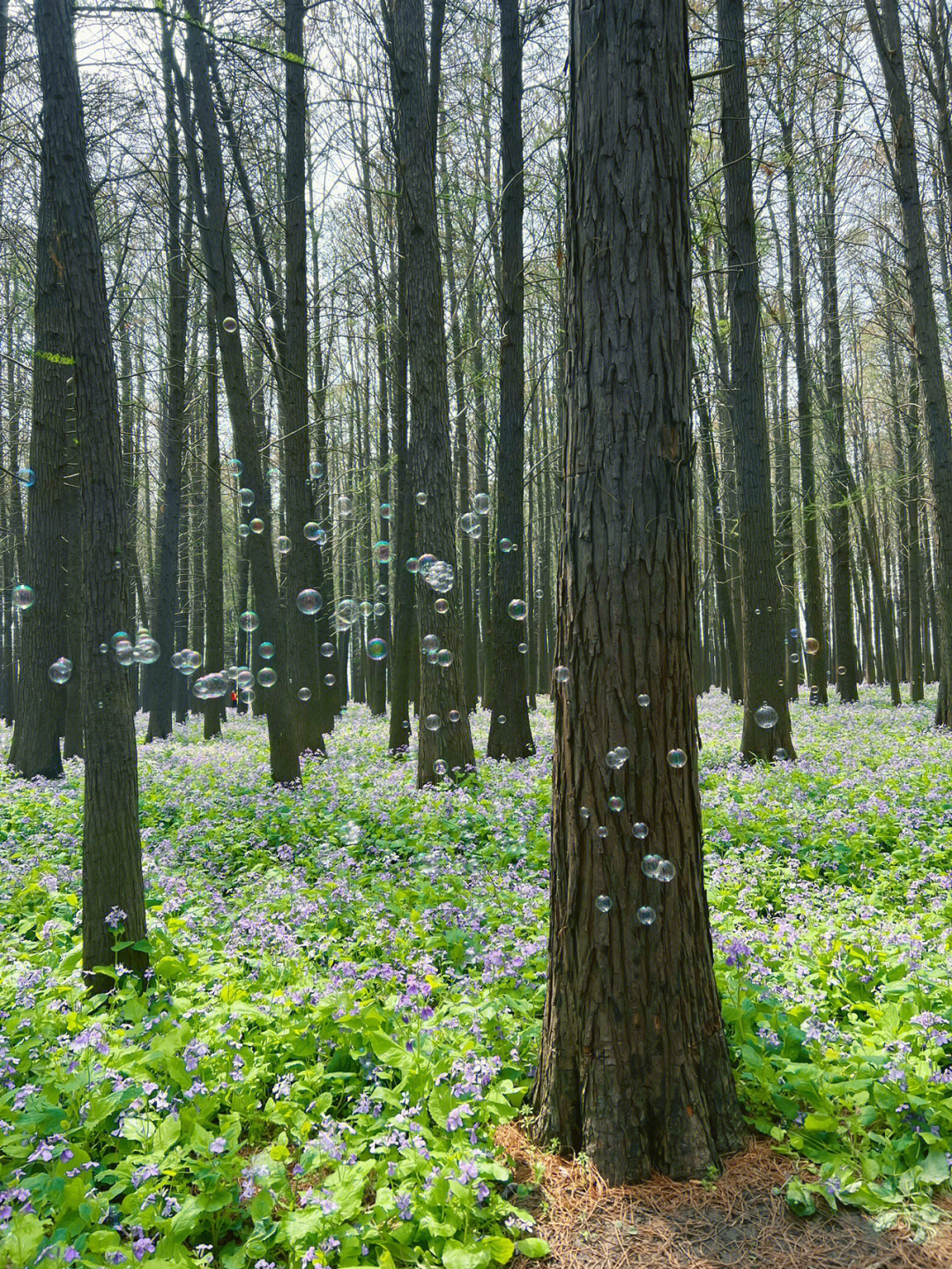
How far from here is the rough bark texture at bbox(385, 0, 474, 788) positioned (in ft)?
28.2

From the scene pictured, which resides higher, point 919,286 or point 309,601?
point 919,286

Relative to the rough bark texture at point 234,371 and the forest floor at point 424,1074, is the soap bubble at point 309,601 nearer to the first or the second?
the rough bark texture at point 234,371

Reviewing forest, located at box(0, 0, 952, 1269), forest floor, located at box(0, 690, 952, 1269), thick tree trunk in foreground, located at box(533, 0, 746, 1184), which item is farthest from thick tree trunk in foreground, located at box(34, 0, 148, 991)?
thick tree trunk in foreground, located at box(533, 0, 746, 1184)

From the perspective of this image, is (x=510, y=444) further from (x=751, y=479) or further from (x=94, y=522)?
(x=94, y=522)

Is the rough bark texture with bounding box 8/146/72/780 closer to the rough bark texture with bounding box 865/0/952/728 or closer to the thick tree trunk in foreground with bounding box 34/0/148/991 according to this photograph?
the thick tree trunk in foreground with bounding box 34/0/148/991

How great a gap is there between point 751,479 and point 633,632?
26.0 ft

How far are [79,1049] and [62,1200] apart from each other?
87 centimetres

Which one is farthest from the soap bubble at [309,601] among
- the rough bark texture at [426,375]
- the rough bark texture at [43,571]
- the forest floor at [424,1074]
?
the rough bark texture at [43,571]

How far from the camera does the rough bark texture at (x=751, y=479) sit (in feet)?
31.7

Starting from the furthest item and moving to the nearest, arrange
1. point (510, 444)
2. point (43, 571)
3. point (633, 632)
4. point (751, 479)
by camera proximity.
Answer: point (510, 444)
point (43, 571)
point (751, 479)
point (633, 632)

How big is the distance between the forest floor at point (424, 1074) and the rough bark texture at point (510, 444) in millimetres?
4491

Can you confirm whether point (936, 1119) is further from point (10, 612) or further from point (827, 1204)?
point (10, 612)

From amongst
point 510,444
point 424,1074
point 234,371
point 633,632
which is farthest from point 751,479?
point 424,1074

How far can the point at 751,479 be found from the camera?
9898 millimetres
